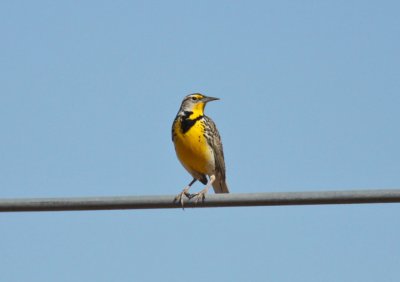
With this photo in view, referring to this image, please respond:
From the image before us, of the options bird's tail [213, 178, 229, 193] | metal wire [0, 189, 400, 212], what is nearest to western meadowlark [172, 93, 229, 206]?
bird's tail [213, 178, 229, 193]

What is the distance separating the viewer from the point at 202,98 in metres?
12.8

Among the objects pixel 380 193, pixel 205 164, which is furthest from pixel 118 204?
pixel 205 164

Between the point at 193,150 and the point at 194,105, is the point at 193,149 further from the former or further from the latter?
the point at 194,105

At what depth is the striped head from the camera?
1247 centimetres

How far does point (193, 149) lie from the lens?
1174 cm

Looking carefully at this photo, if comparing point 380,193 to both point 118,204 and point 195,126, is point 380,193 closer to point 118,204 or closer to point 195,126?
point 118,204

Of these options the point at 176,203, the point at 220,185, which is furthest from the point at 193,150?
the point at 176,203

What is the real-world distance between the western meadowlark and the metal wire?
14.8ft

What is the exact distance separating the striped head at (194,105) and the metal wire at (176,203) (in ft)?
17.7

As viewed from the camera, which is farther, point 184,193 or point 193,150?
point 193,150

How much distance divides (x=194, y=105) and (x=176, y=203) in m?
5.59

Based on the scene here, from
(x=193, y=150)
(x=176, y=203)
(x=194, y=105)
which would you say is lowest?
(x=176, y=203)

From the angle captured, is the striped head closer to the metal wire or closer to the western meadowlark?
the western meadowlark

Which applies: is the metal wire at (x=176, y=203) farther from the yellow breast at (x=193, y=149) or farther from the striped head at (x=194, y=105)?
the striped head at (x=194, y=105)
